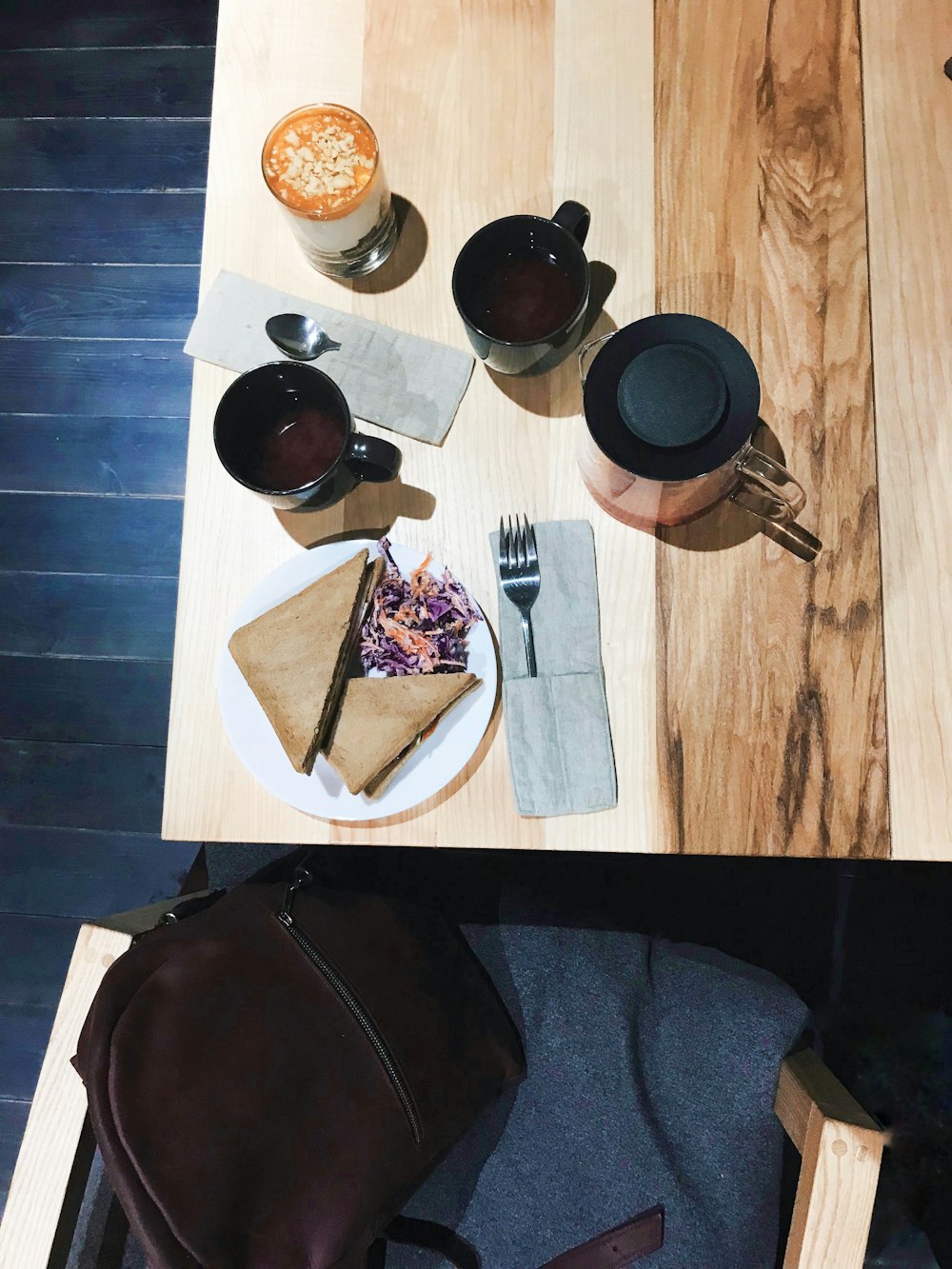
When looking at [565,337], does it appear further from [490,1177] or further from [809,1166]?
[490,1177]

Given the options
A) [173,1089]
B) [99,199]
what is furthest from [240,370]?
[99,199]

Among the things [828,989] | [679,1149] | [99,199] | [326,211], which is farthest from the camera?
[99,199]

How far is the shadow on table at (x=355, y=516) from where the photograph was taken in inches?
35.1

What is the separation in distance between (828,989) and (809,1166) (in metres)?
0.67

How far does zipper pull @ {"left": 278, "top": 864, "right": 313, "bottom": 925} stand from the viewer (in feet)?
3.16

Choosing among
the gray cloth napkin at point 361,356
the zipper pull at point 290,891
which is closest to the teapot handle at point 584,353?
the gray cloth napkin at point 361,356

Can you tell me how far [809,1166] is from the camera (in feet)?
2.81

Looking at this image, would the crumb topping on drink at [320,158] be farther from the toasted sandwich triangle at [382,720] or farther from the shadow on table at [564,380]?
the toasted sandwich triangle at [382,720]

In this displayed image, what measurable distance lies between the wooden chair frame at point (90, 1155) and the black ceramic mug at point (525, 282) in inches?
30.0

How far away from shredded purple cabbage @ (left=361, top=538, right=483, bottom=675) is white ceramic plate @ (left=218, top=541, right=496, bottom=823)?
0.01 meters

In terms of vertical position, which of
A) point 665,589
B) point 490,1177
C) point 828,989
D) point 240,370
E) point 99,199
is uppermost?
point 99,199

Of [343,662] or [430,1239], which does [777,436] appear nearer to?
[343,662]

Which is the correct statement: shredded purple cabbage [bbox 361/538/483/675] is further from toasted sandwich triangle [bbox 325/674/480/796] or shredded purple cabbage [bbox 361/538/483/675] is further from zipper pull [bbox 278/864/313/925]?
zipper pull [bbox 278/864/313/925]

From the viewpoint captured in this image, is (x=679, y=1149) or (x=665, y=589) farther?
(x=679, y=1149)
